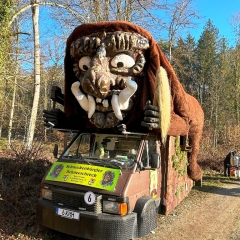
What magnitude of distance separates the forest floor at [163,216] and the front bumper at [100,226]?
0.79 metres

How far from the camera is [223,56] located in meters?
30.5

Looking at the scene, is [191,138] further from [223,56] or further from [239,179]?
[223,56]

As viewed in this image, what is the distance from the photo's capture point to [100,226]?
4375 mm

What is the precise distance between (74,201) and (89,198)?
33 cm

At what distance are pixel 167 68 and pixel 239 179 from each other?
26.7ft

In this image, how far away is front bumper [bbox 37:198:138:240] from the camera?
4.36 metres

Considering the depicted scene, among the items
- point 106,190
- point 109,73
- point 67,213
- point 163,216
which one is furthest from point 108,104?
point 163,216

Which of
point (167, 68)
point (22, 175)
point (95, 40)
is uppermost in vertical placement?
point (95, 40)

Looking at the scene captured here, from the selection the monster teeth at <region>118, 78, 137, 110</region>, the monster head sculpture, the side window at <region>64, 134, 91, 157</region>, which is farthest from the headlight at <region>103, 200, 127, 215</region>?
the monster teeth at <region>118, 78, 137, 110</region>

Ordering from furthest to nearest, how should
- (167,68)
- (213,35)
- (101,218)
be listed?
(213,35) → (167,68) → (101,218)

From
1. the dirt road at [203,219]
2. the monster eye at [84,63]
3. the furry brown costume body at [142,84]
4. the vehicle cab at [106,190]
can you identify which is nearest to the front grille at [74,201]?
the vehicle cab at [106,190]

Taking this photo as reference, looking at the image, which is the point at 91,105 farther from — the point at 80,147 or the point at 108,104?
the point at 80,147

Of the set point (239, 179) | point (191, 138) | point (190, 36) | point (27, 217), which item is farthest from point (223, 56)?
point (27, 217)

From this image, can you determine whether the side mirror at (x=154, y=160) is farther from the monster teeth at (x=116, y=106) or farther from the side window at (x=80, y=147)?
the side window at (x=80, y=147)
